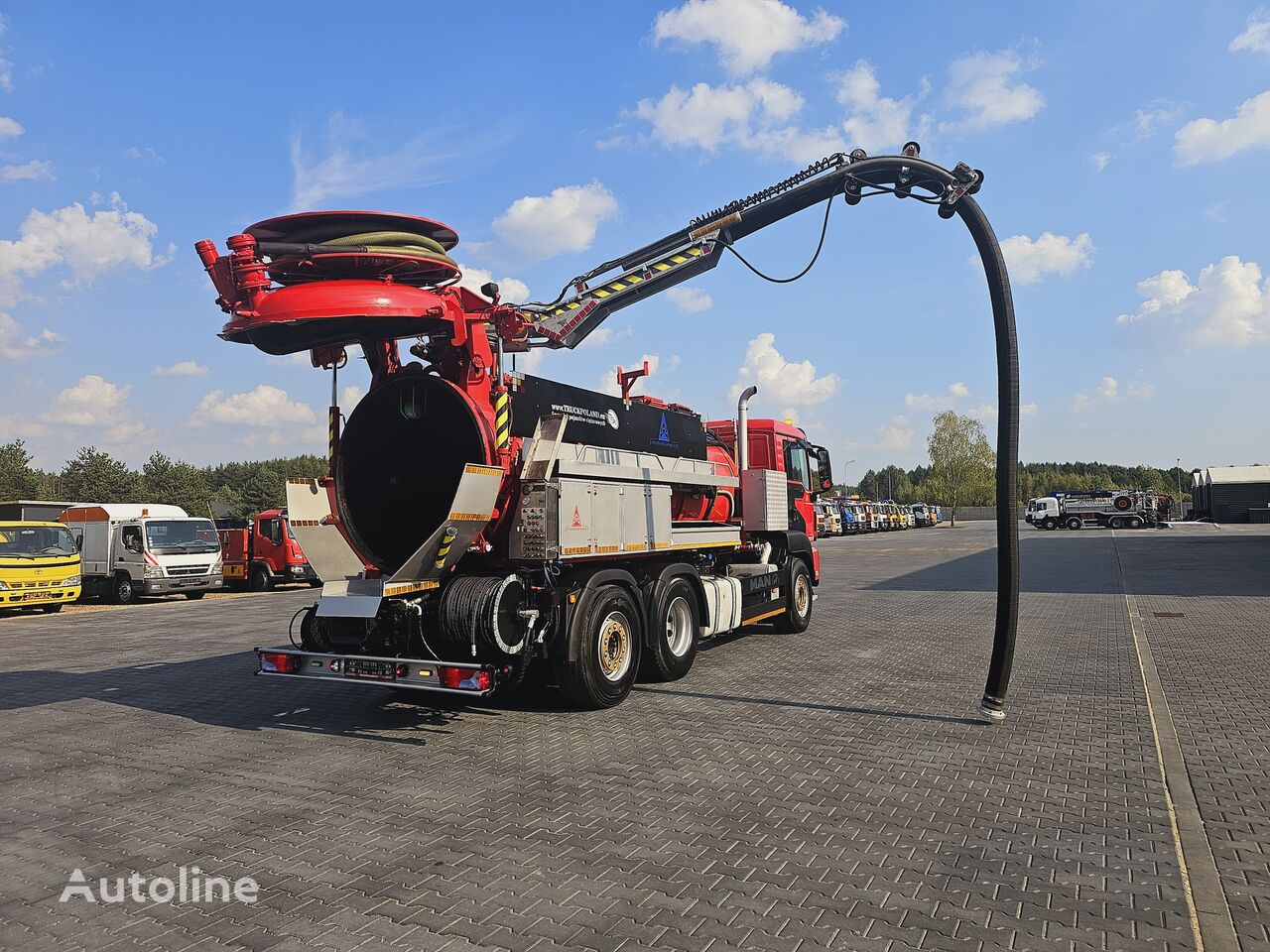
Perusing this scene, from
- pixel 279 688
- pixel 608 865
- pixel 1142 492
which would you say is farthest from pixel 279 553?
pixel 1142 492

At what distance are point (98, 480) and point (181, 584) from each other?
5060 cm

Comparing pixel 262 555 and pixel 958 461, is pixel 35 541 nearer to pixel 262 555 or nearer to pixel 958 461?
pixel 262 555

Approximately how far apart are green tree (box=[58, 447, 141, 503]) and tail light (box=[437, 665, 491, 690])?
66.5m

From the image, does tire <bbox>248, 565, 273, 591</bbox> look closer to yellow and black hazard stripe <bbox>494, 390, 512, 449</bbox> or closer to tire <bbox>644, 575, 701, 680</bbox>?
tire <bbox>644, 575, 701, 680</bbox>

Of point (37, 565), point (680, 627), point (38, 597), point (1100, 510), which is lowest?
point (38, 597)

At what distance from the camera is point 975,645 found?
37.5 ft

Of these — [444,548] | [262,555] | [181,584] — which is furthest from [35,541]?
[444,548]

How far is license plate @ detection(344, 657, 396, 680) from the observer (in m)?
6.99

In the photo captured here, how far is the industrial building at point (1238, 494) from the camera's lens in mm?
70175

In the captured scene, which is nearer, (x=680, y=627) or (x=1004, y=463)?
(x=1004, y=463)

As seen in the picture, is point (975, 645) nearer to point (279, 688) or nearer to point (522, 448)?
point (522, 448)

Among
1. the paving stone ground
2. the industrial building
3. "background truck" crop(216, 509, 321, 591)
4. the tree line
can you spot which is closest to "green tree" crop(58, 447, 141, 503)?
the tree line

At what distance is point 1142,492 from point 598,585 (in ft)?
218

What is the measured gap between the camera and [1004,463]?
742 cm
